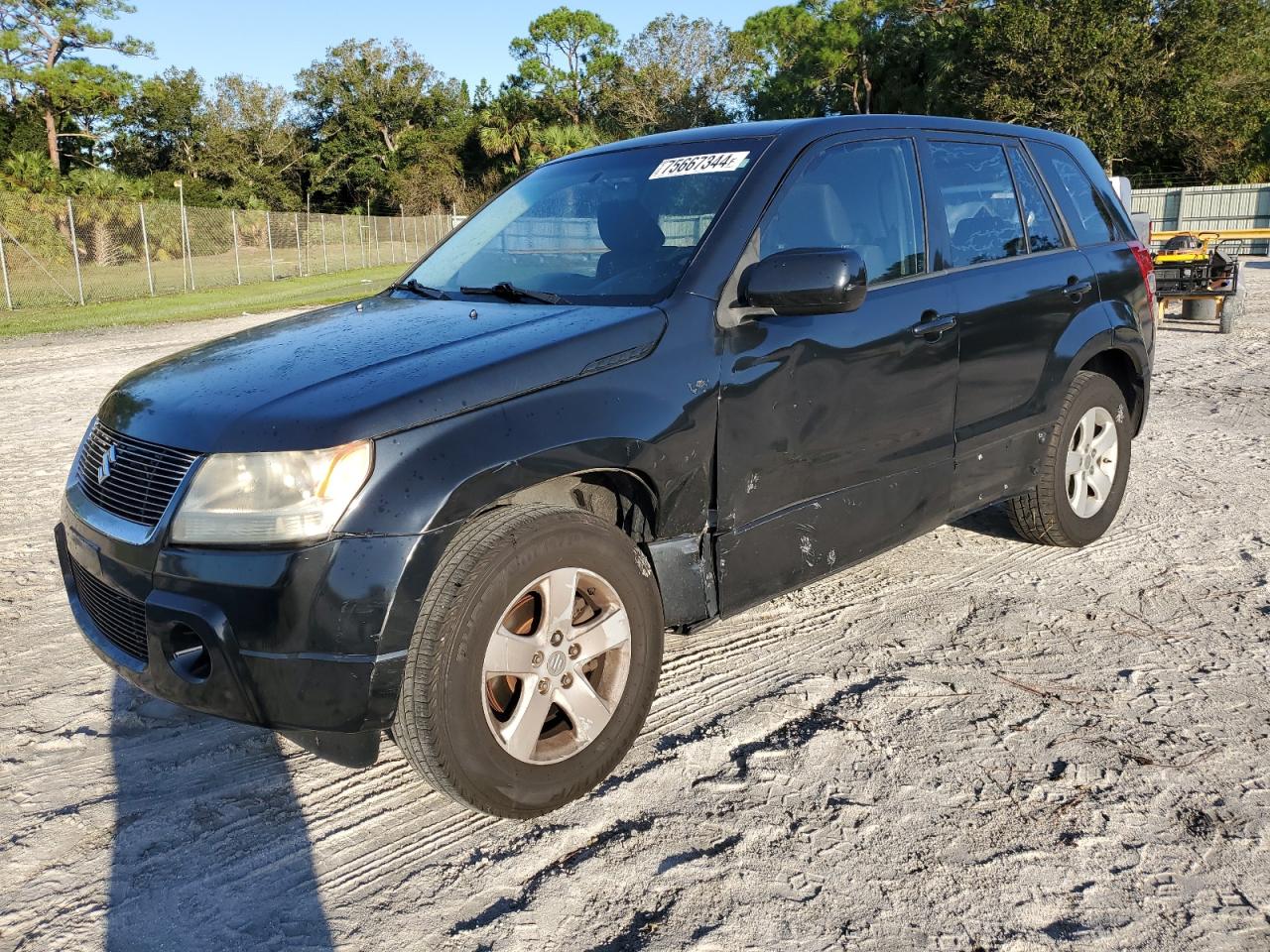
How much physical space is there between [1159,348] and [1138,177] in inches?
1360

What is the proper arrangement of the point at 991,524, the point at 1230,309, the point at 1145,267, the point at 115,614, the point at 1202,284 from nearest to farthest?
the point at 115,614 → the point at 1145,267 → the point at 991,524 → the point at 1230,309 → the point at 1202,284

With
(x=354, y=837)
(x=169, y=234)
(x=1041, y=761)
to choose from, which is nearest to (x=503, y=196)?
(x=354, y=837)

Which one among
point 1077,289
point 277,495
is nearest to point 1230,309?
point 1077,289

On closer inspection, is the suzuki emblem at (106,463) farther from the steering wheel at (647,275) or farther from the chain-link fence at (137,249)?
the chain-link fence at (137,249)

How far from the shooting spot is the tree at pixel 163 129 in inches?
2020

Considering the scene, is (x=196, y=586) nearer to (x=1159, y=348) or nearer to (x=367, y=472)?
(x=367, y=472)

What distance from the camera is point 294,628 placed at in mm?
2455

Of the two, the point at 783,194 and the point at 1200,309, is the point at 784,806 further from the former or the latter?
the point at 1200,309

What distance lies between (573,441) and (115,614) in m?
1.36

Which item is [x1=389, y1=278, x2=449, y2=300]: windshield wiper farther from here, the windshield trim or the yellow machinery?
the yellow machinery

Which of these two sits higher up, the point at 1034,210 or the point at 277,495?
the point at 1034,210

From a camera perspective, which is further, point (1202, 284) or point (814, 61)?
point (814, 61)

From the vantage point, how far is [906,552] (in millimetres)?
5008

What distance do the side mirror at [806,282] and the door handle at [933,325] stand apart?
2.09 feet
